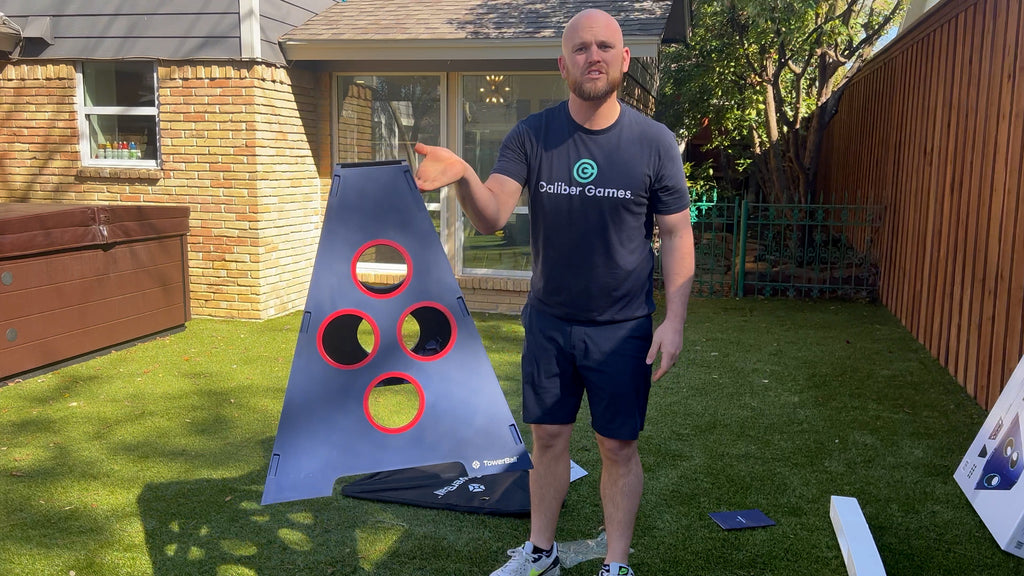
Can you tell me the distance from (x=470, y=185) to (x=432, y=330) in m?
0.44

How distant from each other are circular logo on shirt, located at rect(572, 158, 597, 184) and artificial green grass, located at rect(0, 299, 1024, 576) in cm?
153

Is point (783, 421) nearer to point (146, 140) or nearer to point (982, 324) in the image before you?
point (982, 324)

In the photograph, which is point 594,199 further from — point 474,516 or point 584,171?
point 474,516

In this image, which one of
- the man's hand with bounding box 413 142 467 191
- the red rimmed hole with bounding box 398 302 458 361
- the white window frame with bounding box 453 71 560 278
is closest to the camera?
the man's hand with bounding box 413 142 467 191

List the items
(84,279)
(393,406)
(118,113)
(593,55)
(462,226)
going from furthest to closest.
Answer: (462,226) → (118,113) → (84,279) → (393,406) → (593,55)

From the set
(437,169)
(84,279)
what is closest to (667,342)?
(437,169)

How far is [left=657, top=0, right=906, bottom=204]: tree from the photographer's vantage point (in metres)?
9.69

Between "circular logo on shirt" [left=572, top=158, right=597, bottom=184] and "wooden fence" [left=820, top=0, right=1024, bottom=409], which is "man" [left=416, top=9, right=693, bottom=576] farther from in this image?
"wooden fence" [left=820, top=0, right=1024, bottom=409]

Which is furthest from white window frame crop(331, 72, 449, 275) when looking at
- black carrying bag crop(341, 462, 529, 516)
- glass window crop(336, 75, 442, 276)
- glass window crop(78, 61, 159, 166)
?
black carrying bag crop(341, 462, 529, 516)

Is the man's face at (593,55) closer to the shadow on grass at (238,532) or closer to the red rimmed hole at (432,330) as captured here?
the red rimmed hole at (432,330)

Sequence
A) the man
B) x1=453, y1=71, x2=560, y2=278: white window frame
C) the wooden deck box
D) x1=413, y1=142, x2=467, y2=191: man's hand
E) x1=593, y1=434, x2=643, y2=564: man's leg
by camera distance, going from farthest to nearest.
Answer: x1=453, y1=71, x2=560, y2=278: white window frame
the wooden deck box
x1=593, y1=434, x2=643, y2=564: man's leg
the man
x1=413, y1=142, x2=467, y2=191: man's hand

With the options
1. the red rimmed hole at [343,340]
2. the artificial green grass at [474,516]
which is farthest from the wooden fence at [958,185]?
the red rimmed hole at [343,340]

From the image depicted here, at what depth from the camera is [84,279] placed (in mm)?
6195

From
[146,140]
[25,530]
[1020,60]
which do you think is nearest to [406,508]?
[25,530]
